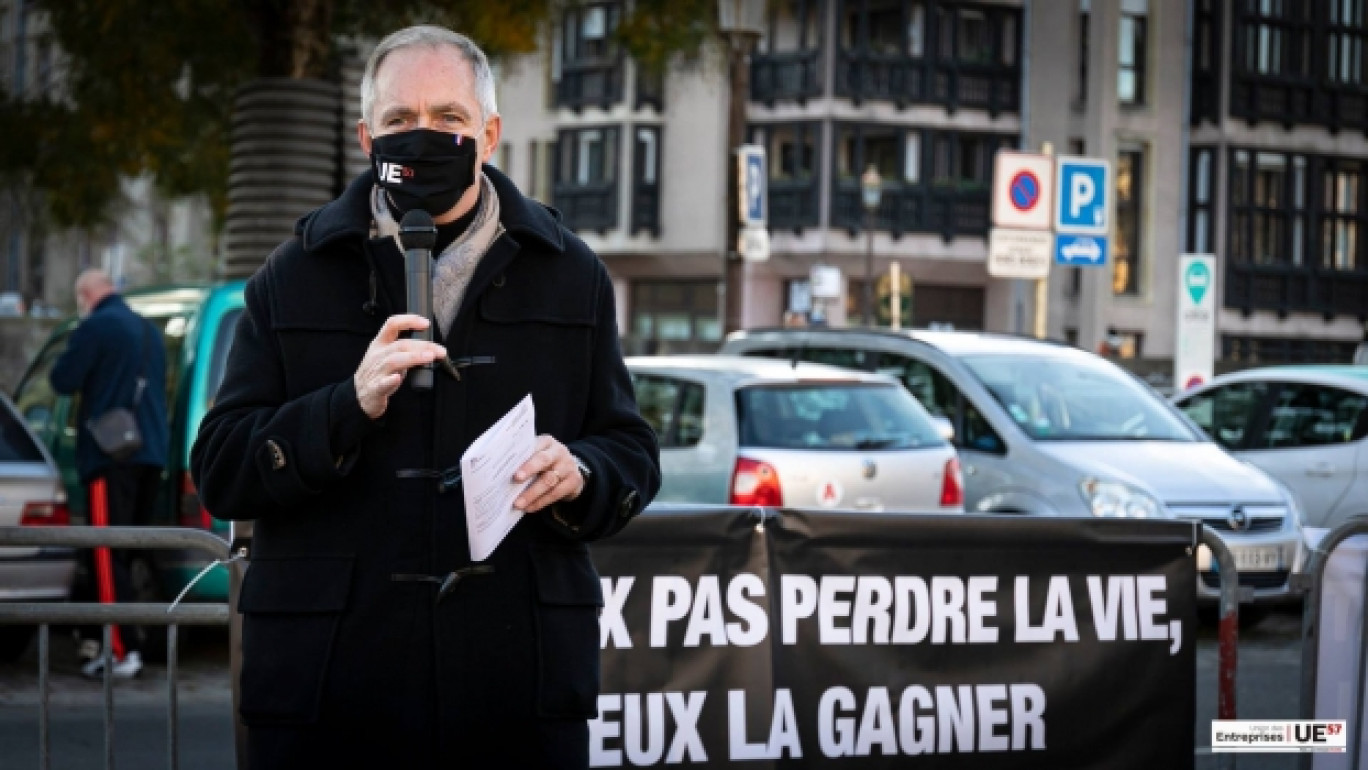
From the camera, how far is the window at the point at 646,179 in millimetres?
52812

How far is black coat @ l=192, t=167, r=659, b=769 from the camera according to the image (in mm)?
3494

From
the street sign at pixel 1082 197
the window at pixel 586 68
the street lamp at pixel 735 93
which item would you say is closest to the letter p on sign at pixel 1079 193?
the street sign at pixel 1082 197

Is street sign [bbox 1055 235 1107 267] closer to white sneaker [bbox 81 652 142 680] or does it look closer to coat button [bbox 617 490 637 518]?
white sneaker [bbox 81 652 142 680]

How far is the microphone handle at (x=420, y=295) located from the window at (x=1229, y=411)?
527 inches

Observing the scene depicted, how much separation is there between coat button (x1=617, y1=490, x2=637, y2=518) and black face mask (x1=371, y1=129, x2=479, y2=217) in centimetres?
58

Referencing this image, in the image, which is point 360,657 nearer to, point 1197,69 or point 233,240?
point 233,240

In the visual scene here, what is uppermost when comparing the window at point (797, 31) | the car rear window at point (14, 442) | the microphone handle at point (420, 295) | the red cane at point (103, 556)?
the window at point (797, 31)

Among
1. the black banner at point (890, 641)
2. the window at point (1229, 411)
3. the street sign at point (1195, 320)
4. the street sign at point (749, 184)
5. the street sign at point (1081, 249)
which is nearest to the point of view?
the black banner at point (890, 641)

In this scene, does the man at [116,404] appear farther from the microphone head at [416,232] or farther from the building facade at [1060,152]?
the building facade at [1060,152]

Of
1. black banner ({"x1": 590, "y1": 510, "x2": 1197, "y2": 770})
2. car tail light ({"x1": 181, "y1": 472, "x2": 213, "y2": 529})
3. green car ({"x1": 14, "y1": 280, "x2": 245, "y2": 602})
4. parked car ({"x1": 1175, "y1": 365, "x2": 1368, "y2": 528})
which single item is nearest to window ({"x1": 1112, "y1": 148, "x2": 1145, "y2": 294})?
parked car ({"x1": 1175, "y1": 365, "x2": 1368, "y2": 528})

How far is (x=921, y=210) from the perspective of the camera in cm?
5075

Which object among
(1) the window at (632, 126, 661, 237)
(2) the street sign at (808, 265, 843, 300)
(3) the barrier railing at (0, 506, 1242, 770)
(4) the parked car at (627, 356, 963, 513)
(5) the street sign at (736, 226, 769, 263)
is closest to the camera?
(3) the barrier railing at (0, 506, 1242, 770)

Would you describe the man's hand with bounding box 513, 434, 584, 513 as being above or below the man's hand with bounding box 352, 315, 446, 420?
below

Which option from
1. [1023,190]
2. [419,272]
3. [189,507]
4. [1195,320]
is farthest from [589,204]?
[419,272]
